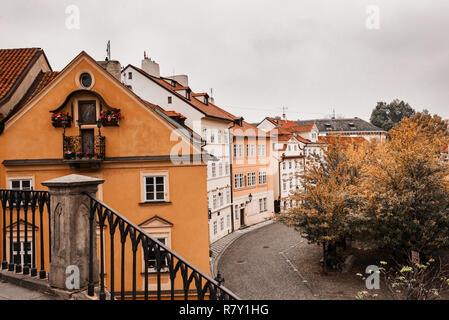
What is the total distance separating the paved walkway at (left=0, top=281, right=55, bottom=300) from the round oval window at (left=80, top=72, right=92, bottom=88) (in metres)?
11.8

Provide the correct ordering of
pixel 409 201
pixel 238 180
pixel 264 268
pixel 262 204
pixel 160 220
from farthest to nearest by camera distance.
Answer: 1. pixel 262 204
2. pixel 238 180
3. pixel 264 268
4. pixel 409 201
5. pixel 160 220

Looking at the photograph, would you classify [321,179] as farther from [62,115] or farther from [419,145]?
[62,115]

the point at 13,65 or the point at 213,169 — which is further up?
the point at 13,65

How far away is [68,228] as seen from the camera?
438 cm

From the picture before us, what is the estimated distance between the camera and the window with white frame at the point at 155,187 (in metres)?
14.9

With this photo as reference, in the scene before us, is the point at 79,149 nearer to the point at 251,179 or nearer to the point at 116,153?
→ the point at 116,153

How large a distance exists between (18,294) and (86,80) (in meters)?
12.4

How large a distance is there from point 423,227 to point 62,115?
17.1 m

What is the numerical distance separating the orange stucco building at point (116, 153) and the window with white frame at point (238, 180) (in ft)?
57.6

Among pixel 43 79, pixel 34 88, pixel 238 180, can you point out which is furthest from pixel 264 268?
pixel 43 79

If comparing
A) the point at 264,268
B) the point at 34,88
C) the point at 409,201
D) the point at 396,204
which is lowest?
the point at 264,268
